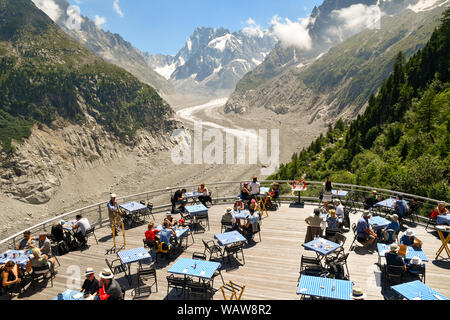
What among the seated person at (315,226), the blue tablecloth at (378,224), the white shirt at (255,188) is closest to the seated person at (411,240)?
the blue tablecloth at (378,224)

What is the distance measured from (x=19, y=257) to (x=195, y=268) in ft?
21.5

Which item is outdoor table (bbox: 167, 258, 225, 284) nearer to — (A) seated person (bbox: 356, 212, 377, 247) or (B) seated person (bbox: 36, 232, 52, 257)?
(B) seated person (bbox: 36, 232, 52, 257)

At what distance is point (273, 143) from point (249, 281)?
94309mm

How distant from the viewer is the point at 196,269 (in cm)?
931

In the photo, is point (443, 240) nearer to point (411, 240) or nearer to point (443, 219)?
point (411, 240)

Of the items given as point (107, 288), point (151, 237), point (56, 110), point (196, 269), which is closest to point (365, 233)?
point (196, 269)

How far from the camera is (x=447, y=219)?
12281 mm

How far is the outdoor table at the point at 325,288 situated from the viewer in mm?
7662

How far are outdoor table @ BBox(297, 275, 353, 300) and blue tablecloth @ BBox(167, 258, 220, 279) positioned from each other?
261 cm

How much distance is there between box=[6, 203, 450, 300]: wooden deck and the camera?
9.71 meters

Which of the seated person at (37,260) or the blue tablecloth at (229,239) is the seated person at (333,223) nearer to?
the blue tablecloth at (229,239)

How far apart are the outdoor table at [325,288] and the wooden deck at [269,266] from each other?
1484 mm

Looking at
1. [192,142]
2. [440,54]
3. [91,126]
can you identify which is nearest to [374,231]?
[440,54]
